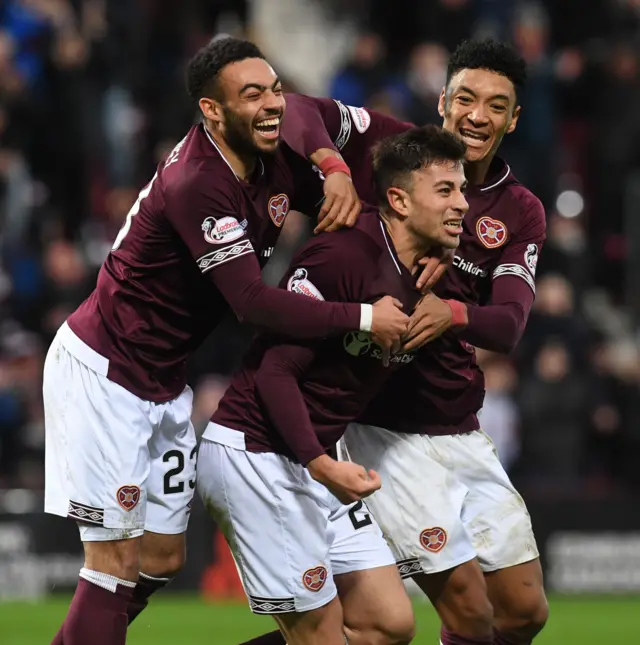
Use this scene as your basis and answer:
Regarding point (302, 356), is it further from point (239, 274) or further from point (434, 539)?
point (434, 539)

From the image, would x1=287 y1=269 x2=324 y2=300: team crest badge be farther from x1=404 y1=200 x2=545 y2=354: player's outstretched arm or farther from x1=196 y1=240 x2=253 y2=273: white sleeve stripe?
x1=404 y1=200 x2=545 y2=354: player's outstretched arm

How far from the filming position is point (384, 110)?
1139cm

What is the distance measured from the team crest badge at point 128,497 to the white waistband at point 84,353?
1.43ft

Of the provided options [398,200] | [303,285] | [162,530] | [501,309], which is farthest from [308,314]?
[162,530]

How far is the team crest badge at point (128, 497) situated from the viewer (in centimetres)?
552

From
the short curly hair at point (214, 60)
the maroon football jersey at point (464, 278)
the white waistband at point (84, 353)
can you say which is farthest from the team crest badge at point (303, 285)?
the white waistband at point (84, 353)

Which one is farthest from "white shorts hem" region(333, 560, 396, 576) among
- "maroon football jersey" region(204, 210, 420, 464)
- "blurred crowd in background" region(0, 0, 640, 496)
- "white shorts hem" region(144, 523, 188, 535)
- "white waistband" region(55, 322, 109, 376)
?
"blurred crowd in background" region(0, 0, 640, 496)

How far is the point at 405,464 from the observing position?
5.83 metres

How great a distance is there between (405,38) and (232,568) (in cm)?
556

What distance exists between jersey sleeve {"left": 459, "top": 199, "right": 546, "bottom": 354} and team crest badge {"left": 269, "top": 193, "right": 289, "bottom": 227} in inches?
30.3

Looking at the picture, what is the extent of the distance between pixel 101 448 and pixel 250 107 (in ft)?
4.46

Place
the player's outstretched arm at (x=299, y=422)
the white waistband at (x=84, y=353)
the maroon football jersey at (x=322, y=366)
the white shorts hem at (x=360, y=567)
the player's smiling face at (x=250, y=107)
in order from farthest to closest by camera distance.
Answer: the white waistband at (x=84, y=353) < the white shorts hem at (x=360, y=567) < the player's smiling face at (x=250, y=107) < the maroon football jersey at (x=322, y=366) < the player's outstretched arm at (x=299, y=422)

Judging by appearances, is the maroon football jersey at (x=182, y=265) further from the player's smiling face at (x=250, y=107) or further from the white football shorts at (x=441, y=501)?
the white football shorts at (x=441, y=501)

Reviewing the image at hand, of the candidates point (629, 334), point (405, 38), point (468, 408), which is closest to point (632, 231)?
point (629, 334)
